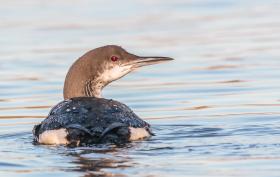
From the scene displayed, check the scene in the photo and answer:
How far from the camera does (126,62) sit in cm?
1278

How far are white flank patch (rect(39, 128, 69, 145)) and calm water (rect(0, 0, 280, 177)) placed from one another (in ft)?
0.24

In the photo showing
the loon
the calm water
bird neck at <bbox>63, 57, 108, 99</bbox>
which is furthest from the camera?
bird neck at <bbox>63, 57, 108, 99</bbox>

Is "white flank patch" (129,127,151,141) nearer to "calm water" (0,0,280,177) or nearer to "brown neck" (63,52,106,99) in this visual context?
"calm water" (0,0,280,177)

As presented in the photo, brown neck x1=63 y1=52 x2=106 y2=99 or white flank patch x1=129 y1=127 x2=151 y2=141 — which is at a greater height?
brown neck x1=63 y1=52 x2=106 y2=99

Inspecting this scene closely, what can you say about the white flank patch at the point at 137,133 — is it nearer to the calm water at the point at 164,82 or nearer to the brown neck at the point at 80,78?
the calm water at the point at 164,82

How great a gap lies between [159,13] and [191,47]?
12.2 ft

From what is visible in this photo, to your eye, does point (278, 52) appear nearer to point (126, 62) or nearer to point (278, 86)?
point (278, 86)

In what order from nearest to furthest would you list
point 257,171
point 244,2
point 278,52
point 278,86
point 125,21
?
point 257,171, point 278,86, point 278,52, point 125,21, point 244,2

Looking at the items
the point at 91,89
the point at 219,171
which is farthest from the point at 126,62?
the point at 219,171

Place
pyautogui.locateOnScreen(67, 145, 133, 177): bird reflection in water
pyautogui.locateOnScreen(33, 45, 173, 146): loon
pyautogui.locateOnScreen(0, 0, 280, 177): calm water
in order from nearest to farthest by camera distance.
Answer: pyautogui.locateOnScreen(67, 145, 133, 177): bird reflection in water < pyautogui.locateOnScreen(0, 0, 280, 177): calm water < pyautogui.locateOnScreen(33, 45, 173, 146): loon

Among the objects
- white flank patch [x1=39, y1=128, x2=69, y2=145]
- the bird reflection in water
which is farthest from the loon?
the bird reflection in water

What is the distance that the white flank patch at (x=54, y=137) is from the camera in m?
10.7

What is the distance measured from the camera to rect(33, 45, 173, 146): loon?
10.6 metres

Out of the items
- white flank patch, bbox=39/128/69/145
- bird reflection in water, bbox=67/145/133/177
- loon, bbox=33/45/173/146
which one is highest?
loon, bbox=33/45/173/146
